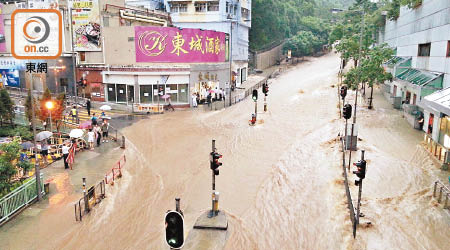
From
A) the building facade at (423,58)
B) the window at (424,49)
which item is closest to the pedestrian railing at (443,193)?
the building facade at (423,58)

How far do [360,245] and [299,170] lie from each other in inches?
307

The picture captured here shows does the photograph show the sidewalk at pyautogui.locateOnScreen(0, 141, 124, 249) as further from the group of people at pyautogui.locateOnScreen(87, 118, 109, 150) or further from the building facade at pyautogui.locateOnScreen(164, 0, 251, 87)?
the building facade at pyautogui.locateOnScreen(164, 0, 251, 87)

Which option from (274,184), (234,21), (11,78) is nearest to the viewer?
(274,184)

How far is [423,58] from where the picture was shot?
103 feet

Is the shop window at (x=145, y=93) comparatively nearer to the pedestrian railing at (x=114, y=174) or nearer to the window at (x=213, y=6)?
the pedestrian railing at (x=114, y=174)

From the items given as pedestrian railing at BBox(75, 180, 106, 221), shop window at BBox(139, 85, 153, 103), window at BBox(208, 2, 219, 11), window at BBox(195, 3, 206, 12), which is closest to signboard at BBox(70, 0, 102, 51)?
shop window at BBox(139, 85, 153, 103)

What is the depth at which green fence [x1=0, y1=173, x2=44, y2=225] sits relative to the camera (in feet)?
46.2

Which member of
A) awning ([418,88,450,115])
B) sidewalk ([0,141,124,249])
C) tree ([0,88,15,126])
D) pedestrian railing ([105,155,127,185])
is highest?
awning ([418,88,450,115])

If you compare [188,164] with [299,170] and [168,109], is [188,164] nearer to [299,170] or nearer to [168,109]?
[299,170]

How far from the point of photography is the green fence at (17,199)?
1408 cm

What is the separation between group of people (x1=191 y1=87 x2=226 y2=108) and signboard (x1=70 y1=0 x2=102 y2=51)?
34.0 feet

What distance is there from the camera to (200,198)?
665 inches

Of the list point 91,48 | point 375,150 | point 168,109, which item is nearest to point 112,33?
point 91,48

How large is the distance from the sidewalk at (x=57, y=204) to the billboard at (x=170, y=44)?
16.4 meters
